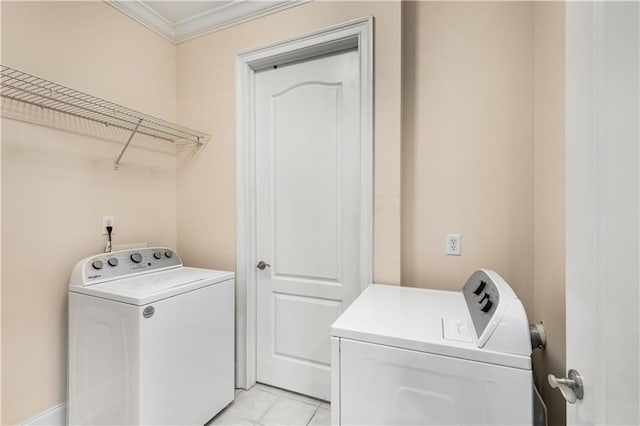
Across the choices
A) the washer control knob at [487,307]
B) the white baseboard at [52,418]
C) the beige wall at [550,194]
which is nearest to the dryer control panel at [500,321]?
the washer control knob at [487,307]

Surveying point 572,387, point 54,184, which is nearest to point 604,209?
point 572,387

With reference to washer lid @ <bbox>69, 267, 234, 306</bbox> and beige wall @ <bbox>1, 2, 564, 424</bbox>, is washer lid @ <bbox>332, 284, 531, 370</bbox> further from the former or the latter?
washer lid @ <bbox>69, 267, 234, 306</bbox>

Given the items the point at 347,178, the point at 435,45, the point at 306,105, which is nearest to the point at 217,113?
the point at 306,105

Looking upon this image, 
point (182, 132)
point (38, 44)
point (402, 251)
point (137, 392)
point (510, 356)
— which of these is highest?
point (38, 44)

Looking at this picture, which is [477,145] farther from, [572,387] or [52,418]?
[52,418]

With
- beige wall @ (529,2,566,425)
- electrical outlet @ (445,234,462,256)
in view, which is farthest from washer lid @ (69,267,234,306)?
beige wall @ (529,2,566,425)

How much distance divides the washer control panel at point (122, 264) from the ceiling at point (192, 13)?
1.54 metres

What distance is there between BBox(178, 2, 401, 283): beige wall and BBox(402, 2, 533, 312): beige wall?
138mm

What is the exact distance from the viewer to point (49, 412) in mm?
1551

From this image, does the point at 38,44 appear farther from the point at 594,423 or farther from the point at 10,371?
the point at 594,423

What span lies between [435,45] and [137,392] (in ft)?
7.48

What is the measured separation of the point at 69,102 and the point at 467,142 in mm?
2173

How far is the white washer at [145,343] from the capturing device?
1.34 meters

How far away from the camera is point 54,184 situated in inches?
62.4
